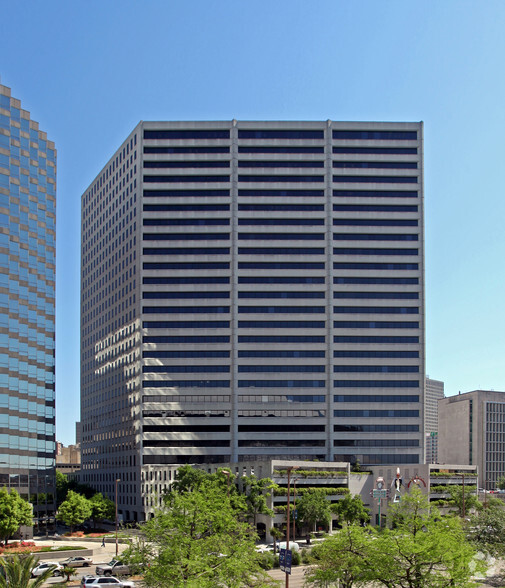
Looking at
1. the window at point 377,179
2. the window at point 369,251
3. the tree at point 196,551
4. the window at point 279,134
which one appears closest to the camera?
the tree at point 196,551

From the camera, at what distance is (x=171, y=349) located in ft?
439

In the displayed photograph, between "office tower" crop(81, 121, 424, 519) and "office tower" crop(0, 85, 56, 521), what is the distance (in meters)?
22.8

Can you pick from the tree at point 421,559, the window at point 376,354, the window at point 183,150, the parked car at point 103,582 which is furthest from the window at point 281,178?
the tree at point 421,559

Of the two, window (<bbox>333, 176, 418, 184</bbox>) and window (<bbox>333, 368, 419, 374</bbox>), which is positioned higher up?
window (<bbox>333, 176, 418, 184</bbox>)

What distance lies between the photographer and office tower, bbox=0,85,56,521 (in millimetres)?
107188

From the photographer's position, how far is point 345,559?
40219mm

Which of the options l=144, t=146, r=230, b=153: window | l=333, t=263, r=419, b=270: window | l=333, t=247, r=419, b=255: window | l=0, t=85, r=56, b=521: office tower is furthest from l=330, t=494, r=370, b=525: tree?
l=144, t=146, r=230, b=153: window

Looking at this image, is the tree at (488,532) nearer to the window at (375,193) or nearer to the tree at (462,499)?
the tree at (462,499)

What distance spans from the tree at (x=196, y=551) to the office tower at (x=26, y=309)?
6691 cm

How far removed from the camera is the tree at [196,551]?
40.1 metres

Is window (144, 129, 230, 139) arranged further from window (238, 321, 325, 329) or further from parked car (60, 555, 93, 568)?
parked car (60, 555, 93, 568)

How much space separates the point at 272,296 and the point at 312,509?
5371 cm

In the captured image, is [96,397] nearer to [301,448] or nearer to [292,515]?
[301,448]

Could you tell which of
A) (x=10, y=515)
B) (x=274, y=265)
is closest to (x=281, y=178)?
(x=274, y=265)
